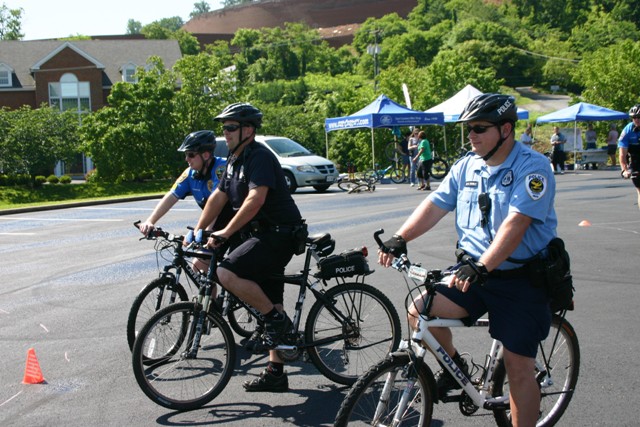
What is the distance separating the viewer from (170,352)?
5.29 meters

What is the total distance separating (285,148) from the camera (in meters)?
Result: 24.9

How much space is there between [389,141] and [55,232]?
19409 mm

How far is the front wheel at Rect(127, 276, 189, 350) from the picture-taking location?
6.02 metres

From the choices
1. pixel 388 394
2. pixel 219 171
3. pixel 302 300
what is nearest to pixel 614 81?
pixel 219 171

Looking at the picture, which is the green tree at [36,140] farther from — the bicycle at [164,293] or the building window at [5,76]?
the bicycle at [164,293]

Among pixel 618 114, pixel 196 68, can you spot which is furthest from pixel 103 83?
pixel 618 114

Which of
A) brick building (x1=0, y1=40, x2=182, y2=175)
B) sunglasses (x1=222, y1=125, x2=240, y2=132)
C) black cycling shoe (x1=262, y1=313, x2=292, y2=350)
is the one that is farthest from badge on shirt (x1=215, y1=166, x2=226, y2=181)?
brick building (x1=0, y1=40, x2=182, y2=175)

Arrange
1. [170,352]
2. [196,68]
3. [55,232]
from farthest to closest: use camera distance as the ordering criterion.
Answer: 1. [196,68]
2. [55,232]
3. [170,352]

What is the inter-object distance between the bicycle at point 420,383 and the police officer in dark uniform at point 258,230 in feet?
5.00

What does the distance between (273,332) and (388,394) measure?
178 cm

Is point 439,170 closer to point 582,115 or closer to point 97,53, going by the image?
point 582,115

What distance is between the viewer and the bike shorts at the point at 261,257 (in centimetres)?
534

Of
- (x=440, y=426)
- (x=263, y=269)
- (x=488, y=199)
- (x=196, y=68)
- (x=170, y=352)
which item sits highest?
(x=196, y=68)

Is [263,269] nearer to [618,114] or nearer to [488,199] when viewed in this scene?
[488,199]
